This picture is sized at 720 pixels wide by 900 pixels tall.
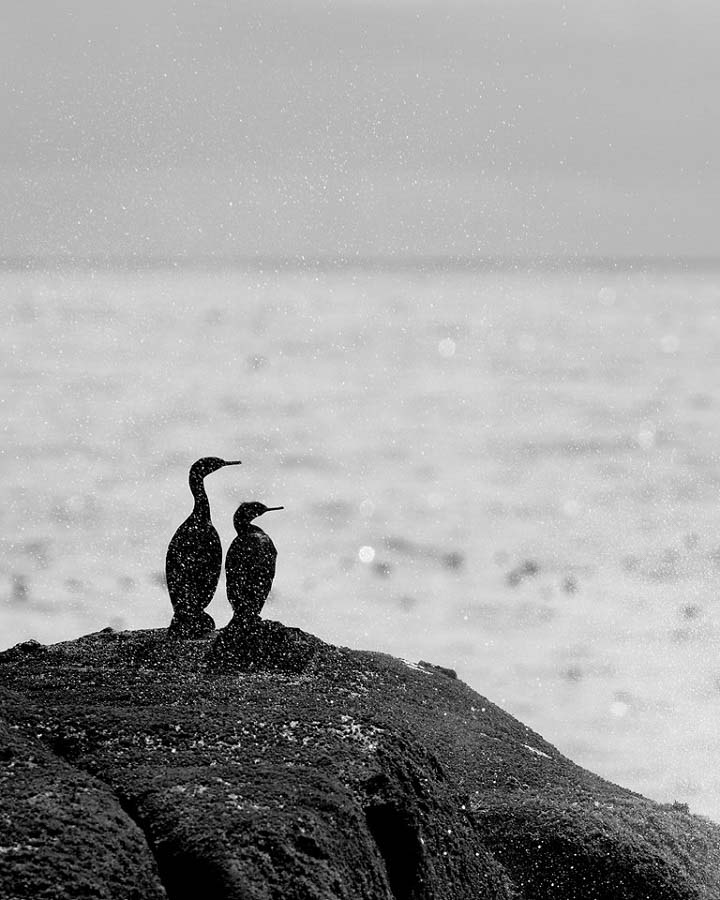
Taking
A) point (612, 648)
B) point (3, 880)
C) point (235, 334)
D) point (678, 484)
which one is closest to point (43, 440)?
point (678, 484)

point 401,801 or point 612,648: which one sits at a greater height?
point 612,648

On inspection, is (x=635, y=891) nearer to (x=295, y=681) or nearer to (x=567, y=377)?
(x=295, y=681)

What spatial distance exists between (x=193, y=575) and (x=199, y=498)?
1.74 feet

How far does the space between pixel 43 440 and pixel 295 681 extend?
39.2 metres

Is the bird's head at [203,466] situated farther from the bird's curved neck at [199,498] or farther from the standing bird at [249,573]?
the standing bird at [249,573]

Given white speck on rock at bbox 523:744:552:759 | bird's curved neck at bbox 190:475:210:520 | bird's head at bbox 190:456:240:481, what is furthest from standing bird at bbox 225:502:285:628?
white speck on rock at bbox 523:744:552:759

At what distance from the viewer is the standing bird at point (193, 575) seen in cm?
868

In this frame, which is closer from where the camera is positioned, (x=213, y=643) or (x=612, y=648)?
(x=213, y=643)

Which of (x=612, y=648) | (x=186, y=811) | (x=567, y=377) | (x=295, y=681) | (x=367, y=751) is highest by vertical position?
(x=567, y=377)

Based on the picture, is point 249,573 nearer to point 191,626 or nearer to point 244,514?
point 244,514

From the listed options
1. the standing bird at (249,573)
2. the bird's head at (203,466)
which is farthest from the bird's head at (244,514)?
the bird's head at (203,466)

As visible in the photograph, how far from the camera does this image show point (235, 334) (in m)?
95.4

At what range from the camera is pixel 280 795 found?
5680 millimetres

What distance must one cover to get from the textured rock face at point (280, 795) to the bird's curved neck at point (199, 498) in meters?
0.81
